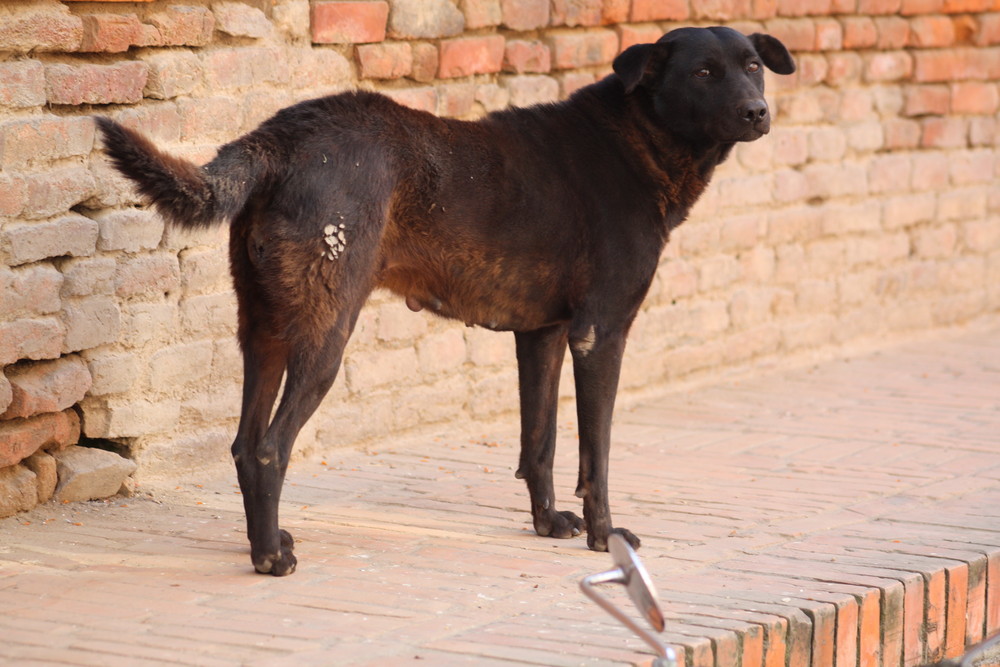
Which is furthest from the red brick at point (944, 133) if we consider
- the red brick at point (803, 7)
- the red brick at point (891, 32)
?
the red brick at point (803, 7)

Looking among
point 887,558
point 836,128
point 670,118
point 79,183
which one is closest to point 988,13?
point 836,128

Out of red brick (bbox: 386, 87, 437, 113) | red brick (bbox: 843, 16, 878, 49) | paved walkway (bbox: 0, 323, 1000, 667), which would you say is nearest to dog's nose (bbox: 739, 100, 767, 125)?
paved walkway (bbox: 0, 323, 1000, 667)

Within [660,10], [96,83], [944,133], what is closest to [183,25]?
[96,83]

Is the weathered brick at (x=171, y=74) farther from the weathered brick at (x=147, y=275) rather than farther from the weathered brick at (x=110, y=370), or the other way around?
the weathered brick at (x=110, y=370)

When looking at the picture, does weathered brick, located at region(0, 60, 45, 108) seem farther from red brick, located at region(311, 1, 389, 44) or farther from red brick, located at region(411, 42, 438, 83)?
red brick, located at region(411, 42, 438, 83)

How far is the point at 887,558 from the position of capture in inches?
163

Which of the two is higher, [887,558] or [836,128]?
[836,128]

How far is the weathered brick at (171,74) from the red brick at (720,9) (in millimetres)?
2805

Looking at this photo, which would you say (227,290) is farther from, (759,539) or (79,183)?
(759,539)

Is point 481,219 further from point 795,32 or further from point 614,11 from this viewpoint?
point 795,32

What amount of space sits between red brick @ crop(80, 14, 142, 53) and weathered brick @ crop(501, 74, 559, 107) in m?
1.85

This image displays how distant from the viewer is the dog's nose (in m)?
4.28

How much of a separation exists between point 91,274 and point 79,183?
0.30 meters

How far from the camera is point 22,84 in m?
4.37
